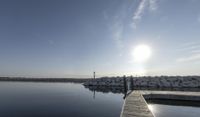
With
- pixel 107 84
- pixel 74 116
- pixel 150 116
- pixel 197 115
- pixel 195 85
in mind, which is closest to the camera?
pixel 150 116

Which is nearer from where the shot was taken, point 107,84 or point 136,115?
point 136,115

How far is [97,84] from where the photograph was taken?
5681cm

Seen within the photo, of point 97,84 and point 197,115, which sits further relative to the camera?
point 97,84

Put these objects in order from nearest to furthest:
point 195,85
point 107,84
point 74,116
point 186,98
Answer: point 74,116
point 186,98
point 195,85
point 107,84

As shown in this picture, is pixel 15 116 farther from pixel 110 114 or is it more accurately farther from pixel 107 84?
pixel 107 84

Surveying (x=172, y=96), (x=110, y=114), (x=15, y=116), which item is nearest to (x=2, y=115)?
(x=15, y=116)

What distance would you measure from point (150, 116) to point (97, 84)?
4630 cm

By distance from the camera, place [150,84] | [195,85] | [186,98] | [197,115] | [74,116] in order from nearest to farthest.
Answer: [197,115] → [74,116] → [186,98] → [195,85] → [150,84]

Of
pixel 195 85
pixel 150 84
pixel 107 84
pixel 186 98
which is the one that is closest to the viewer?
pixel 186 98

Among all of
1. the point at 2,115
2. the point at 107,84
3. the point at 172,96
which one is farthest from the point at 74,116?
the point at 107,84

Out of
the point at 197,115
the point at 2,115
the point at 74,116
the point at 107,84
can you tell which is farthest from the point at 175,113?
the point at 107,84

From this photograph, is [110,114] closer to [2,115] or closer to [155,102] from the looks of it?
[155,102]

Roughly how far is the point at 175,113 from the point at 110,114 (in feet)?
18.1

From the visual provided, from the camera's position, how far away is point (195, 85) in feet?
136
